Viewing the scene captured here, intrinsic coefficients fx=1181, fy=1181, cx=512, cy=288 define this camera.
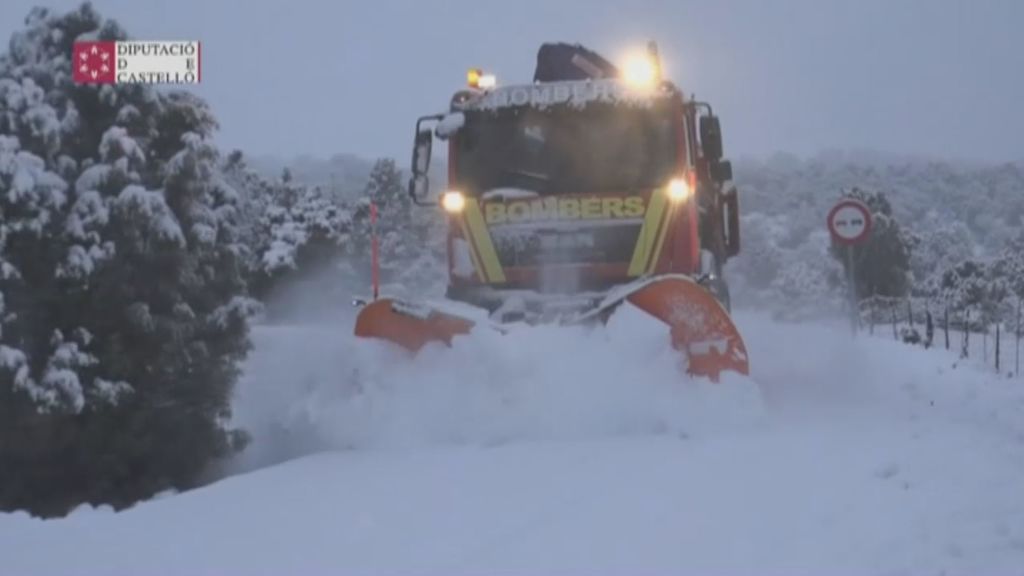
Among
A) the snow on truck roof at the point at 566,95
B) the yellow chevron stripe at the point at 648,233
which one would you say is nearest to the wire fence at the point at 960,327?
the yellow chevron stripe at the point at 648,233

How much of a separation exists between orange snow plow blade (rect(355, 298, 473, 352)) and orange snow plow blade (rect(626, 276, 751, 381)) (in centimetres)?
121

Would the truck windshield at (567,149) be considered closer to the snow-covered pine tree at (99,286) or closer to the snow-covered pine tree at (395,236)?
the snow-covered pine tree at (99,286)

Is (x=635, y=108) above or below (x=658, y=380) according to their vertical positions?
above

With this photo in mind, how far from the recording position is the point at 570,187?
955 cm

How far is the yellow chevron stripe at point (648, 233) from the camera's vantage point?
9.30 meters

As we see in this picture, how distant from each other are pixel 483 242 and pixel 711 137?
213cm

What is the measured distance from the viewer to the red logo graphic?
14711 millimetres

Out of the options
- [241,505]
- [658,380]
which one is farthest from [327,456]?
[658,380]

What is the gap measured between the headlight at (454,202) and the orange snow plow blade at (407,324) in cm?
187

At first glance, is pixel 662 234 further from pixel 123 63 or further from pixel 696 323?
pixel 123 63

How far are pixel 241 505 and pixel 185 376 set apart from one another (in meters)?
9.61

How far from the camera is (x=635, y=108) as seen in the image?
9562mm

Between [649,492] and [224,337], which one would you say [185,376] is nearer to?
[224,337]

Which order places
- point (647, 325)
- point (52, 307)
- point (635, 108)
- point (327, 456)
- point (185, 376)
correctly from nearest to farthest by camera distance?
1. point (327, 456)
2. point (647, 325)
3. point (635, 108)
4. point (52, 307)
5. point (185, 376)
